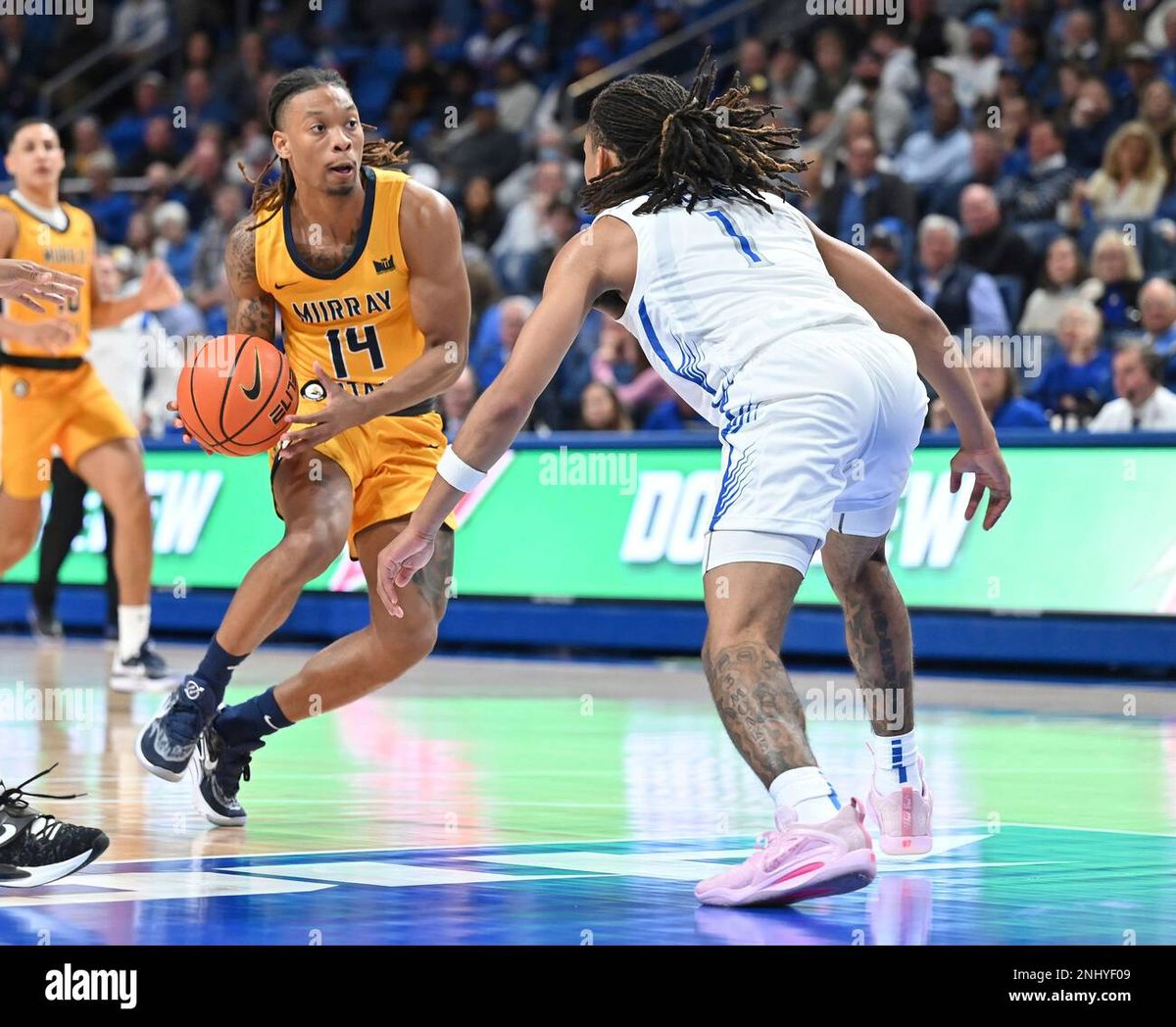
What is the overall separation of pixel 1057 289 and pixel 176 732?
8.62 m

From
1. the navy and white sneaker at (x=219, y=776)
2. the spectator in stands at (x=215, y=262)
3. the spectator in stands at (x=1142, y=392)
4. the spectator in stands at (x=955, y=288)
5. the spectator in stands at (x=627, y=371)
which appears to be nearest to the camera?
the navy and white sneaker at (x=219, y=776)

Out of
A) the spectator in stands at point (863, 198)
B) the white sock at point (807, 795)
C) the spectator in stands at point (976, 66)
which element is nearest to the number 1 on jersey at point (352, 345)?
the white sock at point (807, 795)

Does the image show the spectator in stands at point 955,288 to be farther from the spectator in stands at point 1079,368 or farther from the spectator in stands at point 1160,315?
the spectator in stands at point 1160,315

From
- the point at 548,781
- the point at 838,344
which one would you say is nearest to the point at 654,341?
the point at 838,344

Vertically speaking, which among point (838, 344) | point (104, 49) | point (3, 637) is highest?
point (104, 49)

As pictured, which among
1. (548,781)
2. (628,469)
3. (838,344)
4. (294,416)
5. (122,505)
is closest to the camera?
(838,344)

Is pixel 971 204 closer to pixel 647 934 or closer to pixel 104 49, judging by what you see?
pixel 647 934

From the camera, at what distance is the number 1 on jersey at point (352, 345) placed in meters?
6.82

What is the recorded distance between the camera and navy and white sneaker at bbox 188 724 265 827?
20.7ft

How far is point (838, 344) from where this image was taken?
16.4 ft

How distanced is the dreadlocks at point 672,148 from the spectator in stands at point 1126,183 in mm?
9072

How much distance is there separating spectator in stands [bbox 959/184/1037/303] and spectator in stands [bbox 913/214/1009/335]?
353mm
